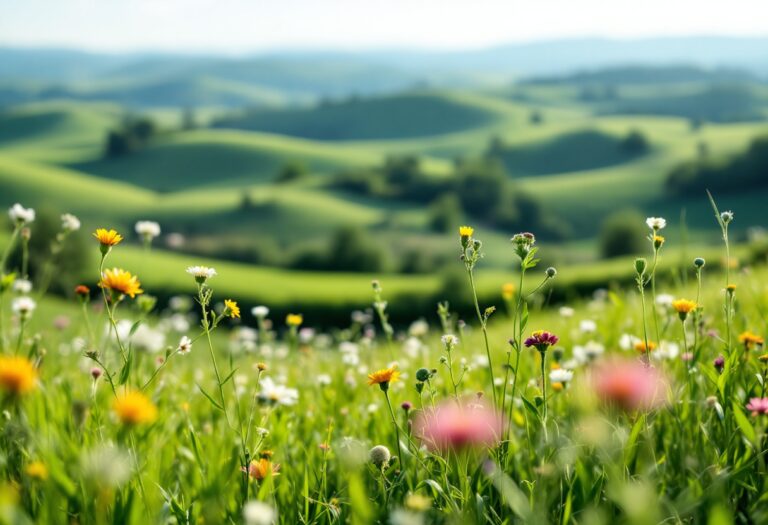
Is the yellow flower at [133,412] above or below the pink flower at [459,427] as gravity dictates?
above

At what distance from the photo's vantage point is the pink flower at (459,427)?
1341 millimetres

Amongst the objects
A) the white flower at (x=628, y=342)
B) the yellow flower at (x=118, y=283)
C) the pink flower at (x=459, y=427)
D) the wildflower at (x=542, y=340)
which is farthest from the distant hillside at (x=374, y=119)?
the yellow flower at (x=118, y=283)

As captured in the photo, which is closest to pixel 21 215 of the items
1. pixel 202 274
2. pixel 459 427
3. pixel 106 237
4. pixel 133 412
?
pixel 106 237

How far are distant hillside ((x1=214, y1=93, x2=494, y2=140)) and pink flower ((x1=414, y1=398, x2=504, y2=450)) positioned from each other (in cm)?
14170

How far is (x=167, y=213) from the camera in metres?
80.8

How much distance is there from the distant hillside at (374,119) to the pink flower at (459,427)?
14170cm

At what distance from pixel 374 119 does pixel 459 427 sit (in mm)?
148976

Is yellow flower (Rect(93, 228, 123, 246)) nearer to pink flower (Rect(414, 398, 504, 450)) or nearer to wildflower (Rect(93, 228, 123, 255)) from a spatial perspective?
wildflower (Rect(93, 228, 123, 255))

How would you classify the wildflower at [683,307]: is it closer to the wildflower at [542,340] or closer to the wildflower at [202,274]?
the wildflower at [542,340]

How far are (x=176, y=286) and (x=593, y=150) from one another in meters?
90.2

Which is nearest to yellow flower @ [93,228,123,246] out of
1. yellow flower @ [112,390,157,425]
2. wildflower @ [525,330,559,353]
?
yellow flower @ [112,390,157,425]

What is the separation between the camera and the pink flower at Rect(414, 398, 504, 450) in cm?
134

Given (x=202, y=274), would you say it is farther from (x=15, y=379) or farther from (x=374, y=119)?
(x=374, y=119)

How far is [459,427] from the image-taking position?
1330 mm
